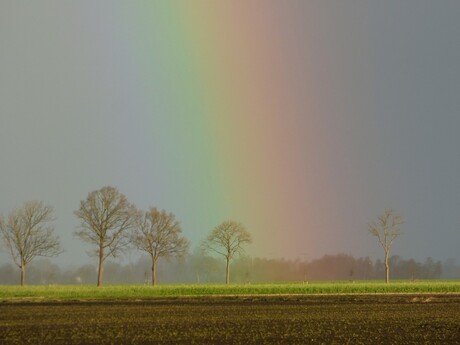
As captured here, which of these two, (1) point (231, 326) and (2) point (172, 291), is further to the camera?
(2) point (172, 291)

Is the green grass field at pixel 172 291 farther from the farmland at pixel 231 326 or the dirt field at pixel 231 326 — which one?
the dirt field at pixel 231 326

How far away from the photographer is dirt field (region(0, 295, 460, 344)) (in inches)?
1109

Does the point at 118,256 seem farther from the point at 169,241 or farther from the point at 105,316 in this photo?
the point at 105,316

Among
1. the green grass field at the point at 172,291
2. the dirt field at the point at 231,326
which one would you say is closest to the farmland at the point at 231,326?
the dirt field at the point at 231,326

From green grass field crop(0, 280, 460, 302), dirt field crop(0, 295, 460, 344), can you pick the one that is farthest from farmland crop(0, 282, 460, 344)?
green grass field crop(0, 280, 460, 302)

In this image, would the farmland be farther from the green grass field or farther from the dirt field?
the green grass field

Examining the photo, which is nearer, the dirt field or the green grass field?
the dirt field

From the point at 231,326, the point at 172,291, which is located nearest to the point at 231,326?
the point at 231,326

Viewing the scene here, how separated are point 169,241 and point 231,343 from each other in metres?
79.5

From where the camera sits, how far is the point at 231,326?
33938mm

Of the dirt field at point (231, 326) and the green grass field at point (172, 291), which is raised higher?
the dirt field at point (231, 326)

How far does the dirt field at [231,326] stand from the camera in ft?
92.4

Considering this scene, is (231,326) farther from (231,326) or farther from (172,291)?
(172,291)

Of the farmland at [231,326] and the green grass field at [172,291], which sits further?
the green grass field at [172,291]
